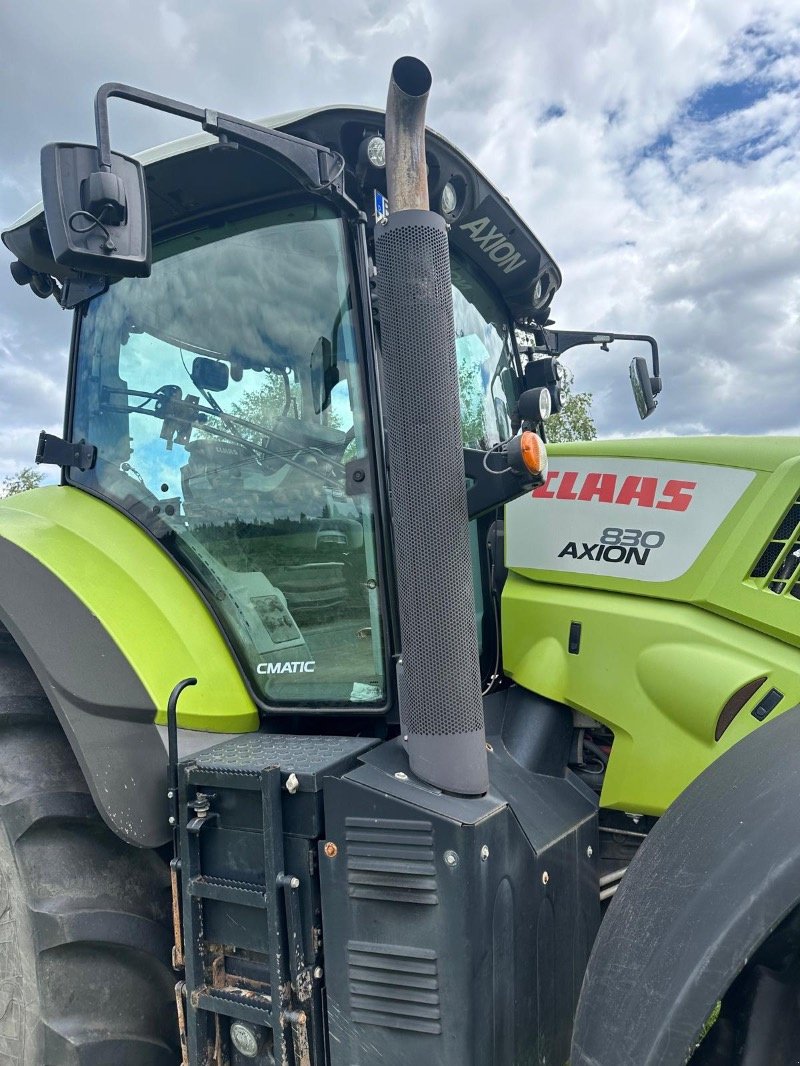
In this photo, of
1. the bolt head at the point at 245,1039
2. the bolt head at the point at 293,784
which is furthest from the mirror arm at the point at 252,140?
the bolt head at the point at 245,1039

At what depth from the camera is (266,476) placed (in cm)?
202

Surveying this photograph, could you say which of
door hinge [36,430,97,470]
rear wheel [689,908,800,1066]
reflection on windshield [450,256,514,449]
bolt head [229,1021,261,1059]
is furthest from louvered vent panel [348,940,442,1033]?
door hinge [36,430,97,470]

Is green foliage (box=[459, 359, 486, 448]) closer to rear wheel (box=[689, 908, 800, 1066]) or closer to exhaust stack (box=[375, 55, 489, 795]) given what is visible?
exhaust stack (box=[375, 55, 489, 795])

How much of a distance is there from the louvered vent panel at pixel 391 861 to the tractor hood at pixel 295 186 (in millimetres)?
1356

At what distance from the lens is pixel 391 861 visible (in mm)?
1514

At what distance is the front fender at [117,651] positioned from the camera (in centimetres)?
177

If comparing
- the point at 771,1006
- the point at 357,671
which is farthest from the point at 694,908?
the point at 357,671

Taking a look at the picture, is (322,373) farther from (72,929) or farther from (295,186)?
(72,929)

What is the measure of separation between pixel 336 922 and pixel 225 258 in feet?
5.30

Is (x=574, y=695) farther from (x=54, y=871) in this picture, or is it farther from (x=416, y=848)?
(x=54, y=871)

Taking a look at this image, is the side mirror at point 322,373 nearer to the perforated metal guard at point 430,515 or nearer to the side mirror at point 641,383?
the perforated metal guard at point 430,515

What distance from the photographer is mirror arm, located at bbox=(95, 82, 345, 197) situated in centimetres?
147

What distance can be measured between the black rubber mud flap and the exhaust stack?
0.37 meters

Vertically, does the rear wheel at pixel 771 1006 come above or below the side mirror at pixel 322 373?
below
